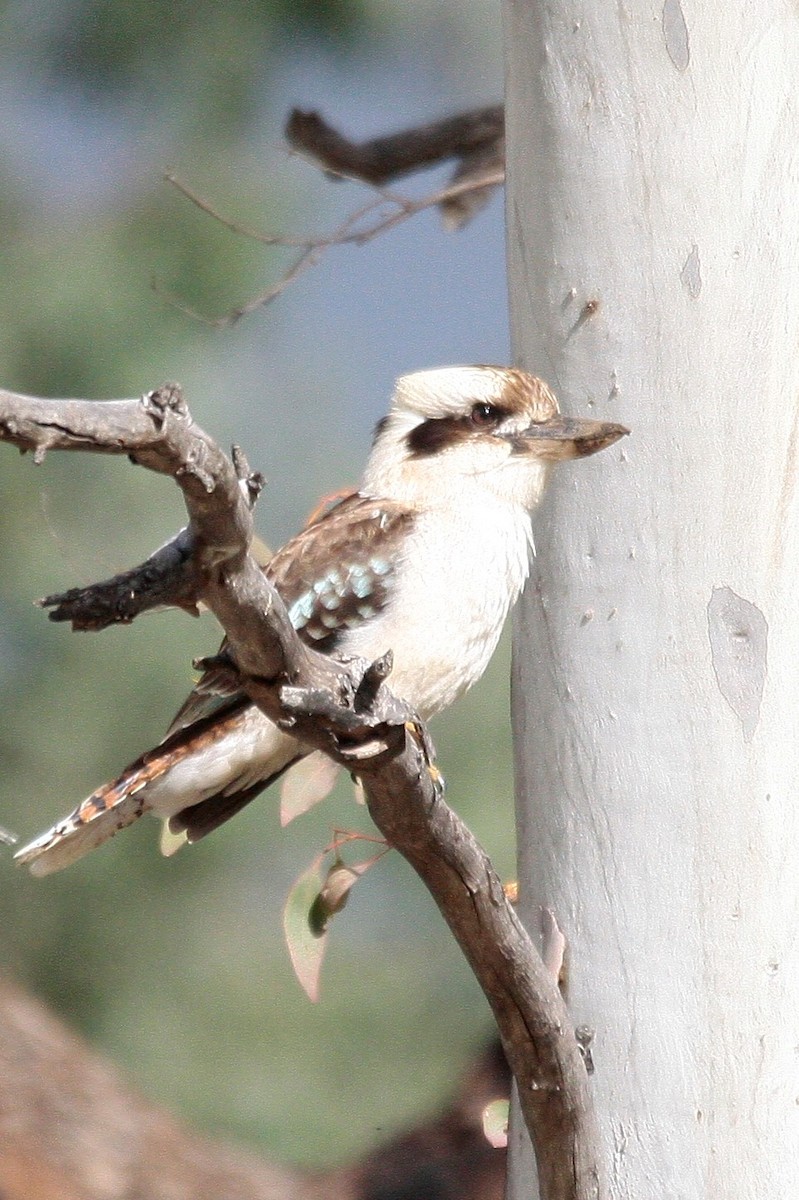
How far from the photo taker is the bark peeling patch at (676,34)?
1.46 m

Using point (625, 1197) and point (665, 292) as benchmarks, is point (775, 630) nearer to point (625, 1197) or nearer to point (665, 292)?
point (665, 292)

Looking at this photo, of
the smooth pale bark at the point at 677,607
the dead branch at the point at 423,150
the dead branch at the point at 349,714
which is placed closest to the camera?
the dead branch at the point at 349,714

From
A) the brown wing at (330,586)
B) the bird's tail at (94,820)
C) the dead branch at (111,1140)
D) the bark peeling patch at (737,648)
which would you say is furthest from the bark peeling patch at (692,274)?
the dead branch at (111,1140)

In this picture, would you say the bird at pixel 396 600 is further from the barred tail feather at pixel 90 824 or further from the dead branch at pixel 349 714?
the dead branch at pixel 349 714

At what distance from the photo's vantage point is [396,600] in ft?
5.50

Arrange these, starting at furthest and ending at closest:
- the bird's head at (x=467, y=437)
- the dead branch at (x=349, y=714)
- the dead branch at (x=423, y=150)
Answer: the dead branch at (x=423, y=150), the bird's head at (x=467, y=437), the dead branch at (x=349, y=714)

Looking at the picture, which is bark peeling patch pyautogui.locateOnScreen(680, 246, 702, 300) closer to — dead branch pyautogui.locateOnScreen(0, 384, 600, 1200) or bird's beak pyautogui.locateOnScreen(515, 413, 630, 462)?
bird's beak pyautogui.locateOnScreen(515, 413, 630, 462)

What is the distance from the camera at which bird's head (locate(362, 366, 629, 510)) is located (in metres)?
1.60

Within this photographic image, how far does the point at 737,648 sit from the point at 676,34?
0.54 meters

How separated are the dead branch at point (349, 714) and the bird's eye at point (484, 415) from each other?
1.70 feet

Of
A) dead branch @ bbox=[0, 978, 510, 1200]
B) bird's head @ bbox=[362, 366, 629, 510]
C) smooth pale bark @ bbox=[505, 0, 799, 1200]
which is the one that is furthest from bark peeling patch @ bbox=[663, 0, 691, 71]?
dead branch @ bbox=[0, 978, 510, 1200]

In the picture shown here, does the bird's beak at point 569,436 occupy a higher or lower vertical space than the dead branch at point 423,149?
lower

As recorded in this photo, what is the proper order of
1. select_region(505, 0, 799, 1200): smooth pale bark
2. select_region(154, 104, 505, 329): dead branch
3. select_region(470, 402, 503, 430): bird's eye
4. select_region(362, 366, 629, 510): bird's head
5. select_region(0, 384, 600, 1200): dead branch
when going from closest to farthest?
select_region(0, 384, 600, 1200): dead branch → select_region(505, 0, 799, 1200): smooth pale bark → select_region(362, 366, 629, 510): bird's head → select_region(470, 402, 503, 430): bird's eye → select_region(154, 104, 505, 329): dead branch

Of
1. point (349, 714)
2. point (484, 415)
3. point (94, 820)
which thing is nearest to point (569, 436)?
point (484, 415)
